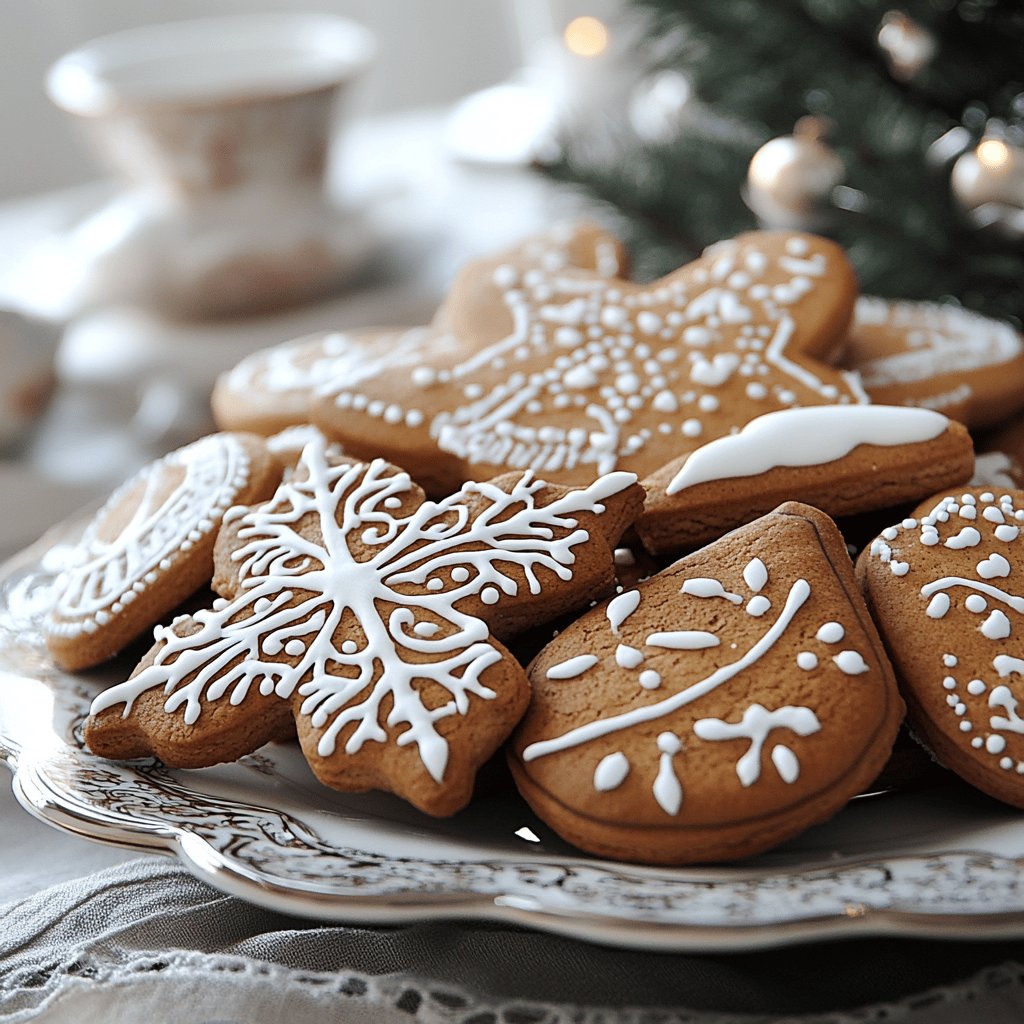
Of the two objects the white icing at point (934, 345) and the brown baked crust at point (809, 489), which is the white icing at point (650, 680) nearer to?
the brown baked crust at point (809, 489)

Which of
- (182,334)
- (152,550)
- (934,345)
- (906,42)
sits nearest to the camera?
(152,550)

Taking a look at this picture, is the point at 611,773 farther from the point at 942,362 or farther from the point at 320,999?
the point at 942,362

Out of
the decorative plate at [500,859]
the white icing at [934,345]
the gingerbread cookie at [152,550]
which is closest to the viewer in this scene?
the decorative plate at [500,859]

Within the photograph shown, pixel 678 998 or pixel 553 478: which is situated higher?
pixel 553 478

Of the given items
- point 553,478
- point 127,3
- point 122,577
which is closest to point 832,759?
point 553,478

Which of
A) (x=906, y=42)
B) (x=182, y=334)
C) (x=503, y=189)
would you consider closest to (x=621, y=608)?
(x=906, y=42)

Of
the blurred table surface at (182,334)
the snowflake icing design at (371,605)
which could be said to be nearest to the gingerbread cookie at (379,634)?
the snowflake icing design at (371,605)

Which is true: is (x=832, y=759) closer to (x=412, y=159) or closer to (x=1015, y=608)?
(x=1015, y=608)
